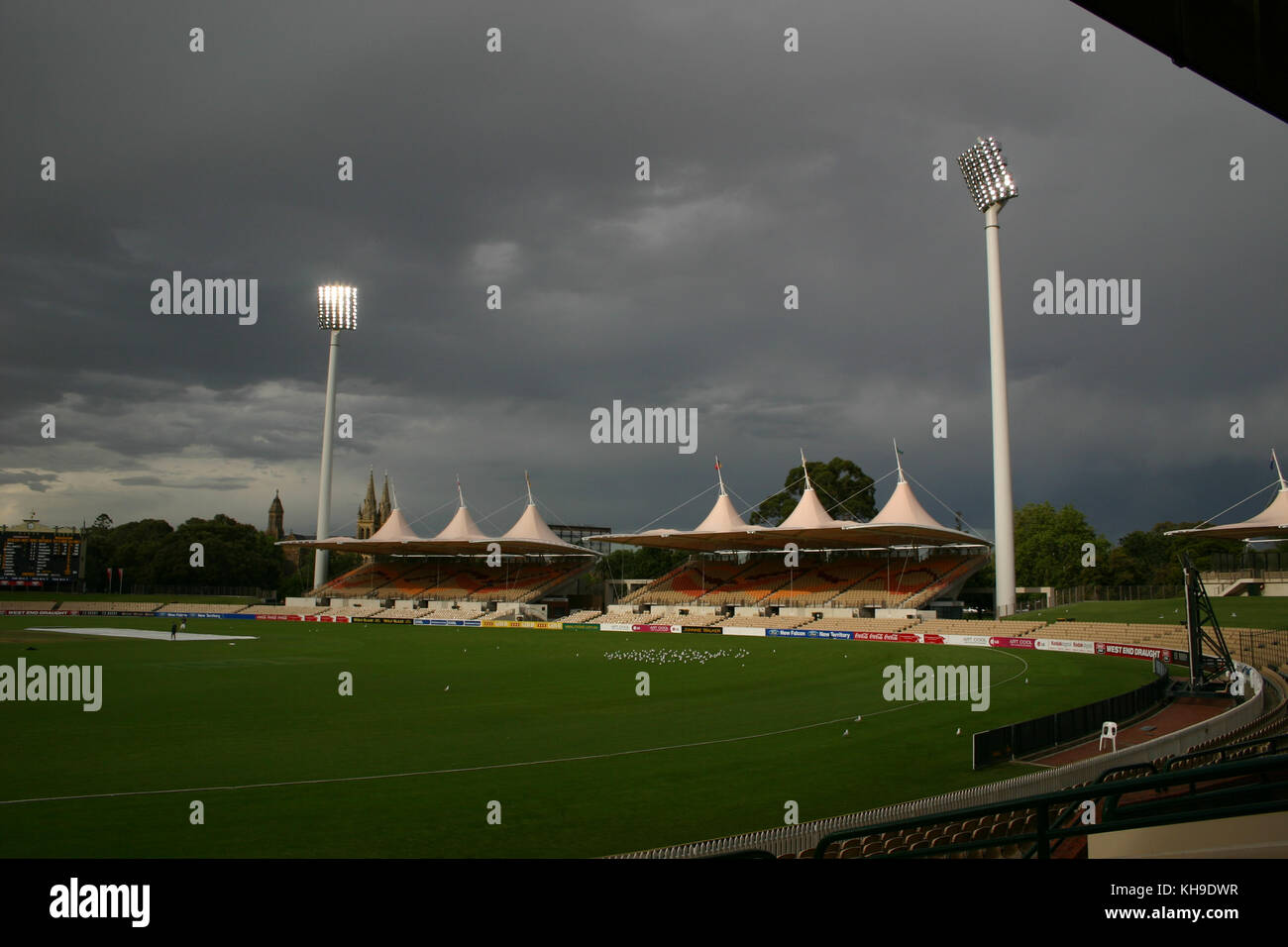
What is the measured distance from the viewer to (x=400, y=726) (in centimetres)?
2403

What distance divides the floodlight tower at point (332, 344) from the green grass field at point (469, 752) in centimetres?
6162

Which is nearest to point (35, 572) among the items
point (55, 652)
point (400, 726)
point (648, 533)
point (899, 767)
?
point (55, 652)

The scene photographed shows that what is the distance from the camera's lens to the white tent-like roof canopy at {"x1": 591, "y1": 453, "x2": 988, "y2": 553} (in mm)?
67062

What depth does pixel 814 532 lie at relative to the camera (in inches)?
2790

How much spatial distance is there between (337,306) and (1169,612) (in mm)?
89625

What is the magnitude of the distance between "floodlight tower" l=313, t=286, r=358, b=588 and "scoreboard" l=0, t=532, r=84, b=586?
26.8 metres

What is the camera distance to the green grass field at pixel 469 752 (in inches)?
546

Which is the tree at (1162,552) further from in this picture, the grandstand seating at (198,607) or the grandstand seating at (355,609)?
the grandstand seating at (198,607)

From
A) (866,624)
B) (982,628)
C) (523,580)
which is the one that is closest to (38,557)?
(523,580)

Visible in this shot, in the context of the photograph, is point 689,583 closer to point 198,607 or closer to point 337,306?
point 198,607
